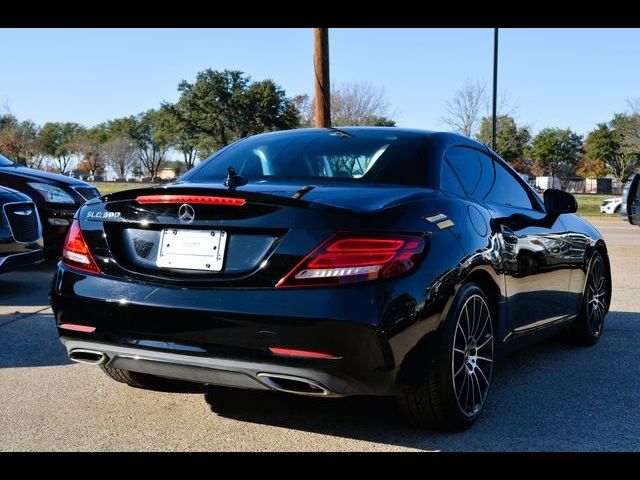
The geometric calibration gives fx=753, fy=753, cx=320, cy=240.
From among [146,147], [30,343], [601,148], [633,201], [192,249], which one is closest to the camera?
[192,249]

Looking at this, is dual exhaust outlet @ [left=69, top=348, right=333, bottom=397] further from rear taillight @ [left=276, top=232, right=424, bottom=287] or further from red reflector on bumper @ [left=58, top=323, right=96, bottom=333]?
red reflector on bumper @ [left=58, top=323, right=96, bottom=333]

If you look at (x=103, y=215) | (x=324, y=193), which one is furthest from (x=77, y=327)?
(x=324, y=193)

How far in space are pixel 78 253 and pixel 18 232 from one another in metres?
4.13

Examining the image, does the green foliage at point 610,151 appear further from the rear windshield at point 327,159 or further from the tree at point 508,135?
the rear windshield at point 327,159

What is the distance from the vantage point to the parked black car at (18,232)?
7051 millimetres

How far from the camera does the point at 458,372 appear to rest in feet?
11.4

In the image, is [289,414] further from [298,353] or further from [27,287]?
[27,287]

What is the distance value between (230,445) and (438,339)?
1008 millimetres

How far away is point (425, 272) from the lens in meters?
3.15

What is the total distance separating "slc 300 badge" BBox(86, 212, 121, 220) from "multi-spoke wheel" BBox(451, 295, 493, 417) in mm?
1610

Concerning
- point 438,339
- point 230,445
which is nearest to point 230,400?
point 230,445

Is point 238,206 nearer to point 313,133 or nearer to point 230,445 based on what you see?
point 230,445

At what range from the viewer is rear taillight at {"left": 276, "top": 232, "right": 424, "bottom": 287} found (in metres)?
2.97

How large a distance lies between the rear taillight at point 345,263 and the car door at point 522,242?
1113 mm
